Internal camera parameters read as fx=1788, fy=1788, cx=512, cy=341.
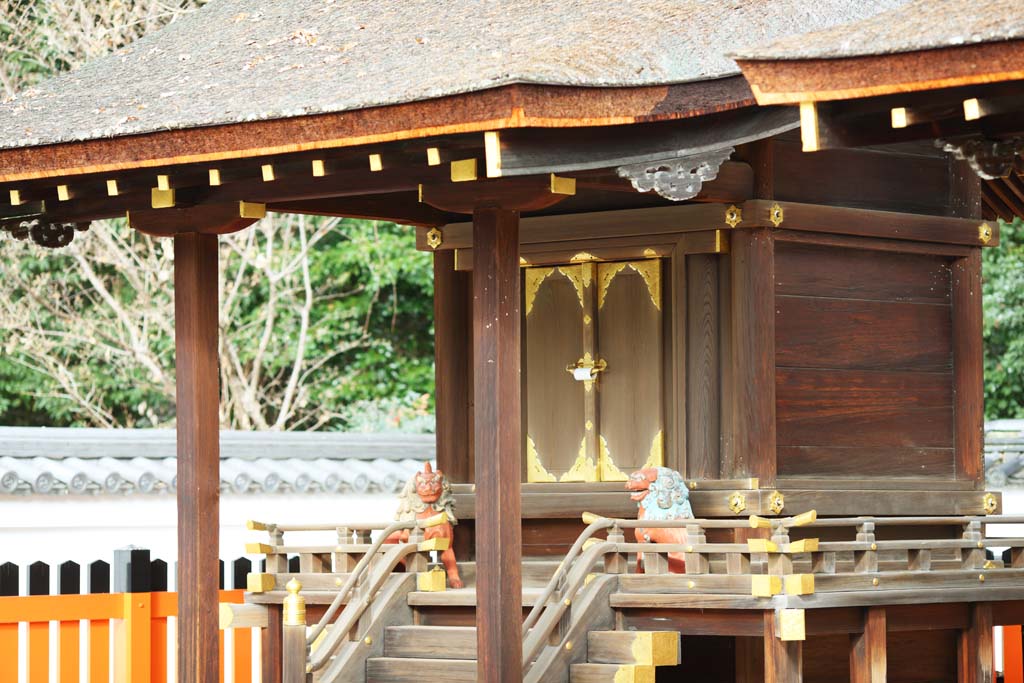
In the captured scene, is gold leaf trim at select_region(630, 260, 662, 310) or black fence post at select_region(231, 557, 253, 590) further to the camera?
black fence post at select_region(231, 557, 253, 590)

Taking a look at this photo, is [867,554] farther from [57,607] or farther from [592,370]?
[57,607]

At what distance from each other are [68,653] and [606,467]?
3.50 metres

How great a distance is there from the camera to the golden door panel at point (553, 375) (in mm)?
11023

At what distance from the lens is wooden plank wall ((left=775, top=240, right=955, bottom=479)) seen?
10.3 metres

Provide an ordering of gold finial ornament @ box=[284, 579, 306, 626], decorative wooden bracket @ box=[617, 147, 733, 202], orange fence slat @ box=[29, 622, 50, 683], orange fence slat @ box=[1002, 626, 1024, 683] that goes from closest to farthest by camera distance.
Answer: decorative wooden bracket @ box=[617, 147, 733, 202] < gold finial ornament @ box=[284, 579, 306, 626] < orange fence slat @ box=[29, 622, 50, 683] < orange fence slat @ box=[1002, 626, 1024, 683]

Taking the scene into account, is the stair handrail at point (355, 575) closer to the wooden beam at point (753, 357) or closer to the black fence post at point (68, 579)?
the black fence post at point (68, 579)

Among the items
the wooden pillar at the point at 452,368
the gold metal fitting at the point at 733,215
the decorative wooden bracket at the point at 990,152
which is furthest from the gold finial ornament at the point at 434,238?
the decorative wooden bracket at the point at 990,152

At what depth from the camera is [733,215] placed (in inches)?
400

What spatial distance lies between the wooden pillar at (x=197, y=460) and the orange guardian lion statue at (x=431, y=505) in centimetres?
122

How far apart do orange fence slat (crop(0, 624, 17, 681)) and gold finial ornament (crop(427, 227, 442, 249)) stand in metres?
3.50

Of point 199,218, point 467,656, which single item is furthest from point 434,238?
point 467,656

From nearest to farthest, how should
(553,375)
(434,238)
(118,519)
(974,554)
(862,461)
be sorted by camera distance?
(974,554)
(862,461)
(553,375)
(434,238)
(118,519)

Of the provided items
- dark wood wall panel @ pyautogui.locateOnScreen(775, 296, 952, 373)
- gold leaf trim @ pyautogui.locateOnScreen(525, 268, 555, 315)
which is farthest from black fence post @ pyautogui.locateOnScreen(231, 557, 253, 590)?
dark wood wall panel @ pyautogui.locateOnScreen(775, 296, 952, 373)

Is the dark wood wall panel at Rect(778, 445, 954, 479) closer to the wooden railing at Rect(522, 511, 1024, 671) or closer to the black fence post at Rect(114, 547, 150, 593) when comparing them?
the wooden railing at Rect(522, 511, 1024, 671)
